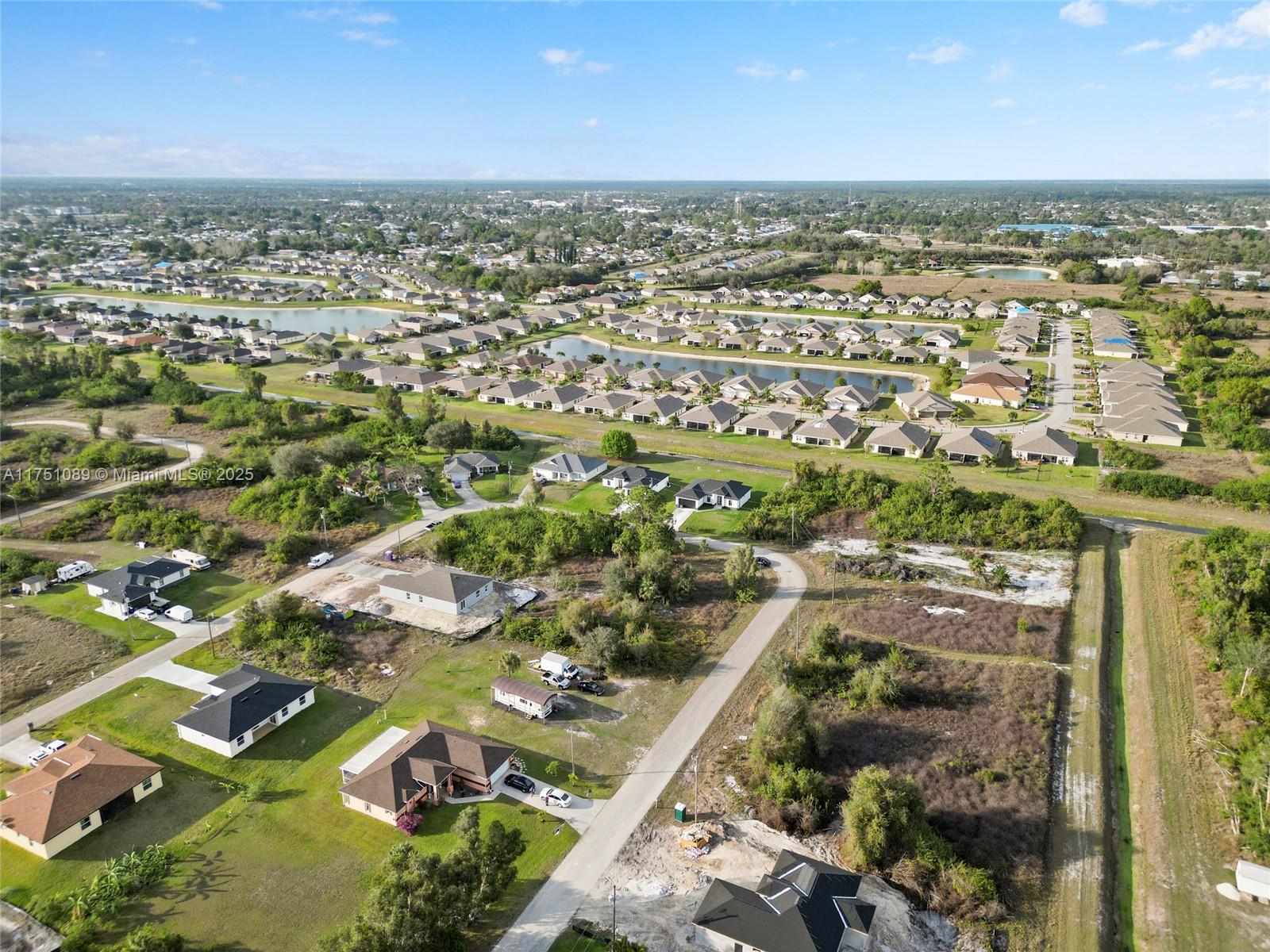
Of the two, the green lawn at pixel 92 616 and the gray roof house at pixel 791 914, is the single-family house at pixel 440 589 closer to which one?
the green lawn at pixel 92 616

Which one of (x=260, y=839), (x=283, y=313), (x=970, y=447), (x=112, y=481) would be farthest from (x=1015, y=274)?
(x=260, y=839)

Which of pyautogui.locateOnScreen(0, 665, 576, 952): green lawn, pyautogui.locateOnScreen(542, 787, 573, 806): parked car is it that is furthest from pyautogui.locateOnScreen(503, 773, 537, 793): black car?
pyautogui.locateOnScreen(0, 665, 576, 952): green lawn

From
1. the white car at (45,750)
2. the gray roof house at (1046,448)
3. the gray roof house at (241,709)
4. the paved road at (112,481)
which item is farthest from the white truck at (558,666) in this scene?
the gray roof house at (1046,448)

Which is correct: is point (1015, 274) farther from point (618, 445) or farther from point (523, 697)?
point (523, 697)

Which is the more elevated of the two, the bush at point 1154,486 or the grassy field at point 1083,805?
the bush at point 1154,486

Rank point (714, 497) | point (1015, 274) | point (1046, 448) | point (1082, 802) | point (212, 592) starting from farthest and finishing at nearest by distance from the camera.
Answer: point (1015, 274)
point (1046, 448)
point (714, 497)
point (212, 592)
point (1082, 802)

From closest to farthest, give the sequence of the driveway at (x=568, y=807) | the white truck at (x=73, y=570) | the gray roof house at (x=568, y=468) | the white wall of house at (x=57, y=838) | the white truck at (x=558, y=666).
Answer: the white wall of house at (x=57, y=838), the driveway at (x=568, y=807), the white truck at (x=558, y=666), the white truck at (x=73, y=570), the gray roof house at (x=568, y=468)

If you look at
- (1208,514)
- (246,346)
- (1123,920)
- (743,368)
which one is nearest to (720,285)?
(743,368)
